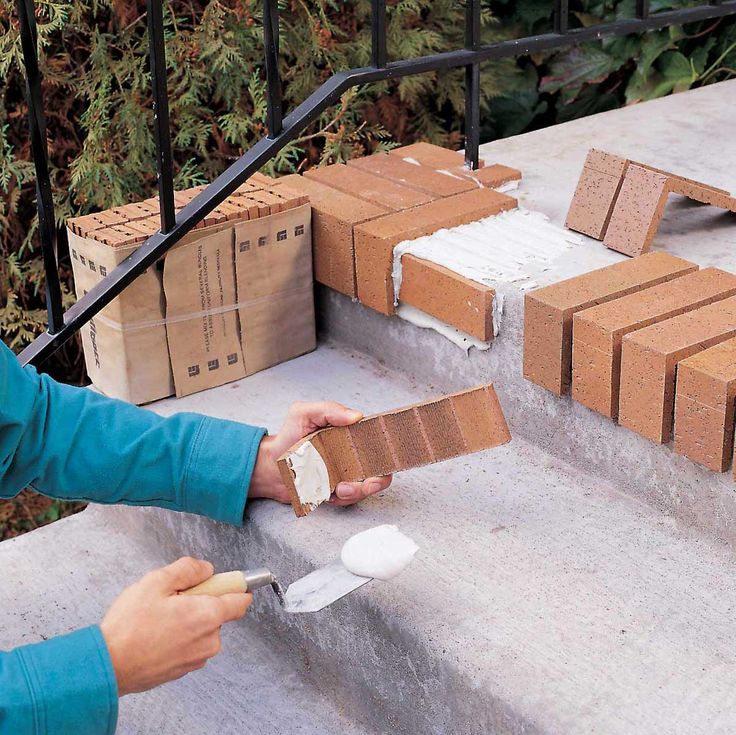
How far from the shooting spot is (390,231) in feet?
7.13

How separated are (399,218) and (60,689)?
126cm

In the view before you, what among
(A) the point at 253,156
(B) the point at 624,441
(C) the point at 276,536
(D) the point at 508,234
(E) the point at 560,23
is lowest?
(C) the point at 276,536

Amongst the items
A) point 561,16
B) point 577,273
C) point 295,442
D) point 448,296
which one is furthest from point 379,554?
point 561,16

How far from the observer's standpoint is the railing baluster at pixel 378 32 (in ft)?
7.22

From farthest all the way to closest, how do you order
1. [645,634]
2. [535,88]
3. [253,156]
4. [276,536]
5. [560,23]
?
[535,88] < [560,23] < [253,156] < [276,536] < [645,634]

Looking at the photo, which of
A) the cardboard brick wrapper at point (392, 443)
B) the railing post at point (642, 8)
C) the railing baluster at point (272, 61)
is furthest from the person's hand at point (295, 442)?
the railing post at point (642, 8)

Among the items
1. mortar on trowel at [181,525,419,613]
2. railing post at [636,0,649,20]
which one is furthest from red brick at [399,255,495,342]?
railing post at [636,0,649,20]

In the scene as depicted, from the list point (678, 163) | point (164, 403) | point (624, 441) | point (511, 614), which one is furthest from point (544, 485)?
point (678, 163)

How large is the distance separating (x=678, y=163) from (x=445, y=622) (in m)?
1.48

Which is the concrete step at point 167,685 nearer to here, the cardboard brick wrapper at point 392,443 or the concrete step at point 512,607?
the concrete step at point 512,607

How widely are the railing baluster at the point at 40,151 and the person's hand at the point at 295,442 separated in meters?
0.59

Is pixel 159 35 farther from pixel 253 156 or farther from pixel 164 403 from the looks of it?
pixel 164 403

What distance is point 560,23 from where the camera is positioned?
2451 mm

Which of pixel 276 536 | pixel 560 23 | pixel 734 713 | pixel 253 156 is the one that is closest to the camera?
pixel 734 713
